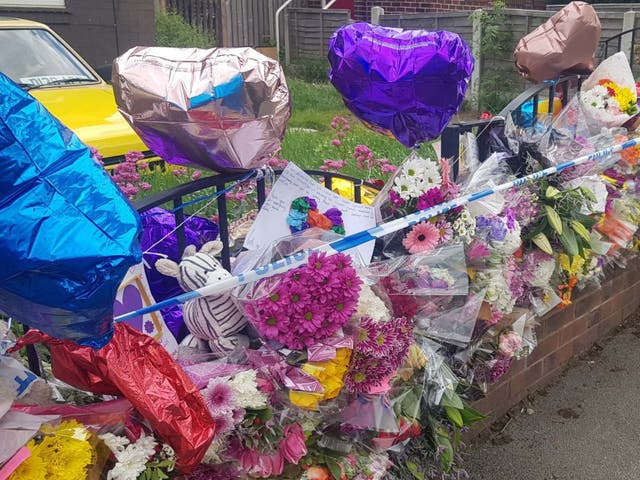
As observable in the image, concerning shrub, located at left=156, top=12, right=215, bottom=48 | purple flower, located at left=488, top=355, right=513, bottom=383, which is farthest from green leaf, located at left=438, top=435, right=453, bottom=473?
shrub, located at left=156, top=12, right=215, bottom=48

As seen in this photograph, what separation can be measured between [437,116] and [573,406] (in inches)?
67.7

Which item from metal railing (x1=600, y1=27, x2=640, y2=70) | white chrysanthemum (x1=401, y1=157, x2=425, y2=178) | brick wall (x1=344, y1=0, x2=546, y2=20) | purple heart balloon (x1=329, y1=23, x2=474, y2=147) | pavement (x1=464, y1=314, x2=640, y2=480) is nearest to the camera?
purple heart balloon (x1=329, y1=23, x2=474, y2=147)

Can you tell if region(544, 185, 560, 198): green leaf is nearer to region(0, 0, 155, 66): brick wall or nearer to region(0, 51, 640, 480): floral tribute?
region(0, 51, 640, 480): floral tribute

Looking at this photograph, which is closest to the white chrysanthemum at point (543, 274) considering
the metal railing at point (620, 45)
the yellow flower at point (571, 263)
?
→ the yellow flower at point (571, 263)

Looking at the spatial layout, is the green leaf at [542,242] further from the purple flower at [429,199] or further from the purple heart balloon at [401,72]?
the purple heart balloon at [401,72]

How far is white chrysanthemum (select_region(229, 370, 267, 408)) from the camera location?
1.80 m

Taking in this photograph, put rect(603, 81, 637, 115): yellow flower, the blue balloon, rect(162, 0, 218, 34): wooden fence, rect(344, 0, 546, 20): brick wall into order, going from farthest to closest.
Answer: rect(162, 0, 218, 34): wooden fence < rect(344, 0, 546, 20): brick wall < rect(603, 81, 637, 115): yellow flower < the blue balloon

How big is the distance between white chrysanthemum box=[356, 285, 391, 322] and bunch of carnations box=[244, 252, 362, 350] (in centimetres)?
13

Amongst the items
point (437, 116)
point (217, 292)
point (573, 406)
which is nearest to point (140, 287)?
point (217, 292)

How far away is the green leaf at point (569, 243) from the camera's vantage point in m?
3.02

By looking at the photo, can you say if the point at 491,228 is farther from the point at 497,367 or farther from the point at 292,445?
the point at 292,445

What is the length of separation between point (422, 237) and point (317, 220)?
1.25 feet

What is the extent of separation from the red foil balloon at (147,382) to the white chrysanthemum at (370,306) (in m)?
0.58

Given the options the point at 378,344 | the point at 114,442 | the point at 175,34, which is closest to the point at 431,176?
the point at 378,344
